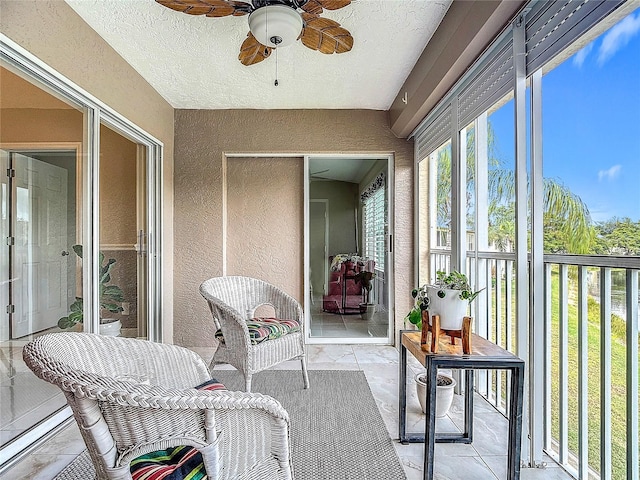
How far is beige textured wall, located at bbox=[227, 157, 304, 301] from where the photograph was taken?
158 inches

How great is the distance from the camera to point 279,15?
1.90 metres

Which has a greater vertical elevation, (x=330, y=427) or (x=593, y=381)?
(x=593, y=381)

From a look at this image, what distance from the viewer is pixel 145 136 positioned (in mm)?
3303

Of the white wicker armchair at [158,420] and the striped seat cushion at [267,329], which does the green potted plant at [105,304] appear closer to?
the striped seat cushion at [267,329]

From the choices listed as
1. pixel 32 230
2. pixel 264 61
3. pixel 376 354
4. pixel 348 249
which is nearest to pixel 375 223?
pixel 348 249

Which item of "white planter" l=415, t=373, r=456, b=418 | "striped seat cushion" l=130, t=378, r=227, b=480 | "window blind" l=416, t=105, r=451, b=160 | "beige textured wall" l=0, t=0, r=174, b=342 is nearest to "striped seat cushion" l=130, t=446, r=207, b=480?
"striped seat cushion" l=130, t=378, r=227, b=480

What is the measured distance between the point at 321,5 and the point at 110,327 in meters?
2.53

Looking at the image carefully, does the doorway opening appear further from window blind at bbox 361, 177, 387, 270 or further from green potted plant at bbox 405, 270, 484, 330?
green potted plant at bbox 405, 270, 484, 330

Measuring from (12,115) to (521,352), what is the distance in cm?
284

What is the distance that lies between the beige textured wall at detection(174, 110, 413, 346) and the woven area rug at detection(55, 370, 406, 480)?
1066 mm

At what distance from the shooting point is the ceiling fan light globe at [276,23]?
1900 mm

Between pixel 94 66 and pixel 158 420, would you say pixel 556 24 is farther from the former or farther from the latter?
pixel 94 66

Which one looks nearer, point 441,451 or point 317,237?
point 441,451

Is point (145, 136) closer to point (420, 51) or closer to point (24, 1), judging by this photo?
point (24, 1)
